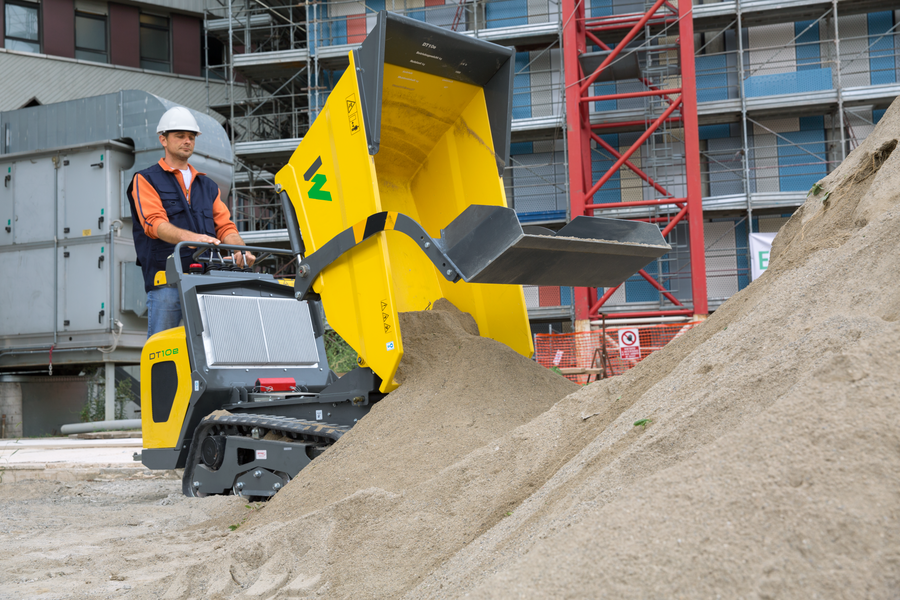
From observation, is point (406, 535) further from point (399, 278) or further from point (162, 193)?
point (162, 193)

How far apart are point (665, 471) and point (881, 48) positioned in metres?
21.2

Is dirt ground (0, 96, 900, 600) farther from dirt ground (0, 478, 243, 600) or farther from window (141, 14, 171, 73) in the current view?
window (141, 14, 171, 73)

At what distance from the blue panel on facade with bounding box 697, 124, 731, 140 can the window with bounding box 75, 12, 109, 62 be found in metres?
16.9

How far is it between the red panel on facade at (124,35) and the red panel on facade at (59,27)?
1.03 m

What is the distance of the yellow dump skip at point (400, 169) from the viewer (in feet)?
12.7

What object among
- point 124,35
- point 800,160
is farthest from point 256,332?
point 124,35

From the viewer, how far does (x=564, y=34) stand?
17547mm

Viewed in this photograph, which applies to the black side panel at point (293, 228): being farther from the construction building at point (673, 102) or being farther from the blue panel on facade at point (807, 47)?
the blue panel on facade at point (807, 47)

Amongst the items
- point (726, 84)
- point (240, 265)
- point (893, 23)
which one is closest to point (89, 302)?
point (240, 265)

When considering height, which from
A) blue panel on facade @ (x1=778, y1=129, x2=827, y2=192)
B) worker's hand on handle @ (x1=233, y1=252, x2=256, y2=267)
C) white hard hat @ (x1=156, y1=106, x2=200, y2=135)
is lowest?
worker's hand on handle @ (x1=233, y1=252, x2=256, y2=267)

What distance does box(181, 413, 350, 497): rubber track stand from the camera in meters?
3.85

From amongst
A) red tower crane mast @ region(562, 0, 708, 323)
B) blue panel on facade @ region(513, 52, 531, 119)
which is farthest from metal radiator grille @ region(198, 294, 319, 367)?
blue panel on facade @ region(513, 52, 531, 119)

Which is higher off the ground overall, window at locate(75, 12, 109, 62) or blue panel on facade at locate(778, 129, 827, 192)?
window at locate(75, 12, 109, 62)

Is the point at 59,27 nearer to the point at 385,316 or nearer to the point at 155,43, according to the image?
the point at 155,43
